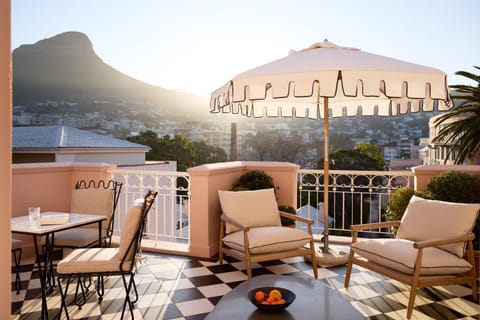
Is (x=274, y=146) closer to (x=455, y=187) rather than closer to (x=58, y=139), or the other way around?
(x=455, y=187)

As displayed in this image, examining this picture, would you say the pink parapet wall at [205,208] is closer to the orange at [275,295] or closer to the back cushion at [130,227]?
the back cushion at [130,227]

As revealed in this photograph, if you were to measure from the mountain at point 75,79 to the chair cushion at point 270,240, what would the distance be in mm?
18869

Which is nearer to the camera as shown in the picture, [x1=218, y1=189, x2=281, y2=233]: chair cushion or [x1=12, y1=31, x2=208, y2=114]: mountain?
[x1=218, y1=189, x2=281, y2=233]: chair cushion

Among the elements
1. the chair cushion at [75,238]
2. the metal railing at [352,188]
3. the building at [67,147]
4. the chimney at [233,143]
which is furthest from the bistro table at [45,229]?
the building at [67,147]

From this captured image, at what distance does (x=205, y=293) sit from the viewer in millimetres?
3635

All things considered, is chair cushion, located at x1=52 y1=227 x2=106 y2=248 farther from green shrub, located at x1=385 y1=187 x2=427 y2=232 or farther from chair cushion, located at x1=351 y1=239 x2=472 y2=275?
green shrub, located at x1=385 y1=187 x2=427 y2=232

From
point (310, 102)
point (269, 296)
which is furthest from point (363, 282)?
point (310, 102)

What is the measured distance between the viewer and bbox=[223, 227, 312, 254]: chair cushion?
3.92 metres

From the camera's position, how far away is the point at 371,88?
3309mm

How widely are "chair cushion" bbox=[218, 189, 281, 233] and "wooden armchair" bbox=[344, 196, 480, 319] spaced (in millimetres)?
1086

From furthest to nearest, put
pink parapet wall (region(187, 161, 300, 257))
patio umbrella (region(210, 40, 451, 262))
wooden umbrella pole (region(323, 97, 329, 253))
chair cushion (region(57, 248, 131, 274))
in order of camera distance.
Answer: pink parapet wall (region(187, 161, 300, 257)) < wooden umbrella pole (region(323, 97, 329, 253)) < patio umbrella (region(210, 40, 451, 262)) < chair cushion (region(57, 248, 131, 274))

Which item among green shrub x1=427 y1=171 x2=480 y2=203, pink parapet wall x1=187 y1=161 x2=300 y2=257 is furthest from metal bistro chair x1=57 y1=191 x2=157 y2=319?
green shrub x1=427 y1=171 x2=480 y2=203

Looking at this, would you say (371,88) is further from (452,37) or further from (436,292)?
(452,37)

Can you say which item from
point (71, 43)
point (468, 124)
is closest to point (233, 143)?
point (468, 124)
